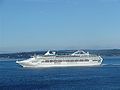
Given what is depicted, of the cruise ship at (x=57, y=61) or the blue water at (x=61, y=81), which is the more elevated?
the cruise ship at (x=57, y=61)

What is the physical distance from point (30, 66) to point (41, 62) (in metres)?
2.83

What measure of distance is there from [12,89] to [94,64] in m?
62.1

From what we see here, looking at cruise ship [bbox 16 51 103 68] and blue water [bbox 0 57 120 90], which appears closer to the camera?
blue water [bbox 0 57 120 90]

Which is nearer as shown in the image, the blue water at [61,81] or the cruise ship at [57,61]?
the blue water at [61,81]

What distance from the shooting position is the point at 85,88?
51.2 metres

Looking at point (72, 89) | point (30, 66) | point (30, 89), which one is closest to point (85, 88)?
point (72, 89)

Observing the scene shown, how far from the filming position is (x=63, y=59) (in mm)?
108750

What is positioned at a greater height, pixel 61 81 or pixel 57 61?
pixel 57 61

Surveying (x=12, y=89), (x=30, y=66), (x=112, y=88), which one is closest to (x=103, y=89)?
(x=112, y=88)

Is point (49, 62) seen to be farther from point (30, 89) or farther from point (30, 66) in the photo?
point (30, 89)

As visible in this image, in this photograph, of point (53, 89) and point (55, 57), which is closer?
point (53, 89)

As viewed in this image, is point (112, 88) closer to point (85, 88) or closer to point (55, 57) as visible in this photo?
point (85, 88)

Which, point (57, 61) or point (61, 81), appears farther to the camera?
point (57, 61)

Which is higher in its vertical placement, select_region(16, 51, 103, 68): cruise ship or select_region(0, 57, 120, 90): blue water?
select_region(16, 51, 103, 68): cruise ship
